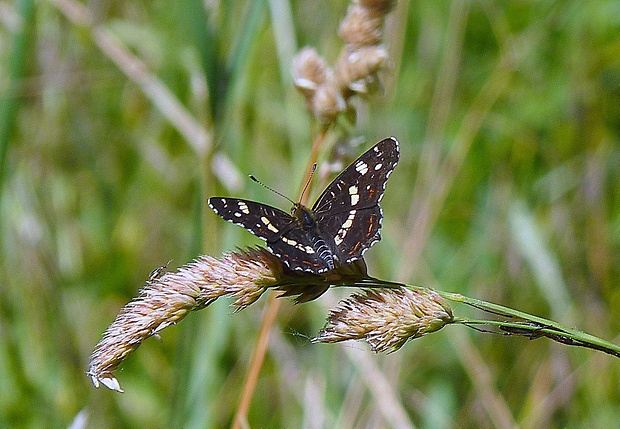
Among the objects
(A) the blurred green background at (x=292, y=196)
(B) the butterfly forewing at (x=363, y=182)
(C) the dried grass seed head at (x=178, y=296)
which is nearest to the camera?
(C) the dried grass seed head at (x=178, y=296)

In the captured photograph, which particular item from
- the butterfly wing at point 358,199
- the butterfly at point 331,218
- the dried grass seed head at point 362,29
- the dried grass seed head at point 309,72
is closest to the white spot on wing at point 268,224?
the butterfly at point 331,218

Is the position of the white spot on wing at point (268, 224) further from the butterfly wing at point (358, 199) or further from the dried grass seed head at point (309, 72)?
the dried grass seed head at point (309, 72)

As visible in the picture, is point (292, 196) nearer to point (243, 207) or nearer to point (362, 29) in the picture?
point (362, 29)

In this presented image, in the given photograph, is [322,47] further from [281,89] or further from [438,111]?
[438,111]

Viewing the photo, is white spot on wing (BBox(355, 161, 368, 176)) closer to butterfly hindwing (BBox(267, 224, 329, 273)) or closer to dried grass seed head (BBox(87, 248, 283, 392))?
butterfly hindwing (BBox(267, 224, 329, 273))

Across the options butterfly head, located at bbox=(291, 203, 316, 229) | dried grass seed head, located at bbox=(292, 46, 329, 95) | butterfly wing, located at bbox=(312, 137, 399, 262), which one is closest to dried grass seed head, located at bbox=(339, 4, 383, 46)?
dried grass seed head, located at bbox=(292, 46, 329, 95)

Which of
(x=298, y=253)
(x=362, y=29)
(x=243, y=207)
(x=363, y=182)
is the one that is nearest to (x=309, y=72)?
(x=362, y=29)
